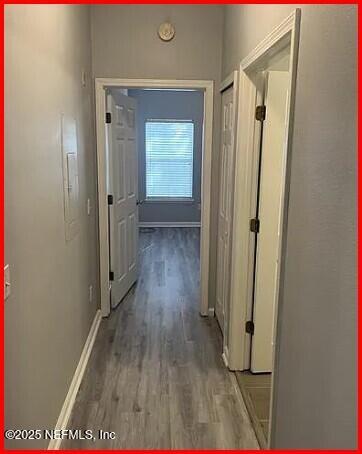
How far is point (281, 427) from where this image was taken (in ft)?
5.98

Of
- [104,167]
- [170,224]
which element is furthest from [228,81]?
[170,224]

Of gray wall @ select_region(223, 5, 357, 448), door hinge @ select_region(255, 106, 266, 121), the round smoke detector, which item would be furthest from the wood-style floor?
the round smoke detector

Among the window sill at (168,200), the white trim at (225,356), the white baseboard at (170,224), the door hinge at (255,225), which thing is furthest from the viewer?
the white baseboard at (170,224)

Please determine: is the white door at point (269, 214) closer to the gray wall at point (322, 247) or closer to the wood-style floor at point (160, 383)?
the wood-style floor at point (160, 383)

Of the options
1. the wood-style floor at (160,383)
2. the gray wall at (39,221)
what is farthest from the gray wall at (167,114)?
the gray wall at (39,221)

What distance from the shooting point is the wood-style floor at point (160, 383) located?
7.62 ft

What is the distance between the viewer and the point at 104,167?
12.0 feet

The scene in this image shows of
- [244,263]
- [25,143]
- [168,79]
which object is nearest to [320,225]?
[25,143]

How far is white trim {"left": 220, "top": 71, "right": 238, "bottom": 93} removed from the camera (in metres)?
2.83

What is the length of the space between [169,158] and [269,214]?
5180 mm

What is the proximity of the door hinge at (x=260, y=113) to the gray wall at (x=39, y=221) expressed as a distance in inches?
47.3

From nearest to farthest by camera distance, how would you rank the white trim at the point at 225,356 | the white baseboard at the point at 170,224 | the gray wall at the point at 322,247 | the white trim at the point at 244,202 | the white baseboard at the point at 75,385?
the gray wall at the point at 322,247 < the white baseboard at the point at 75,385 < the white trim at the point at 244,202 < the white trim at the point at 225,356 < the white baseboard at the point at 170,224

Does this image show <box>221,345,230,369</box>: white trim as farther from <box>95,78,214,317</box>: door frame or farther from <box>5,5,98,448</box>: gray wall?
<box>5,5,98,448</box>: gray wall

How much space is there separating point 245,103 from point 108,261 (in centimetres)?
197
